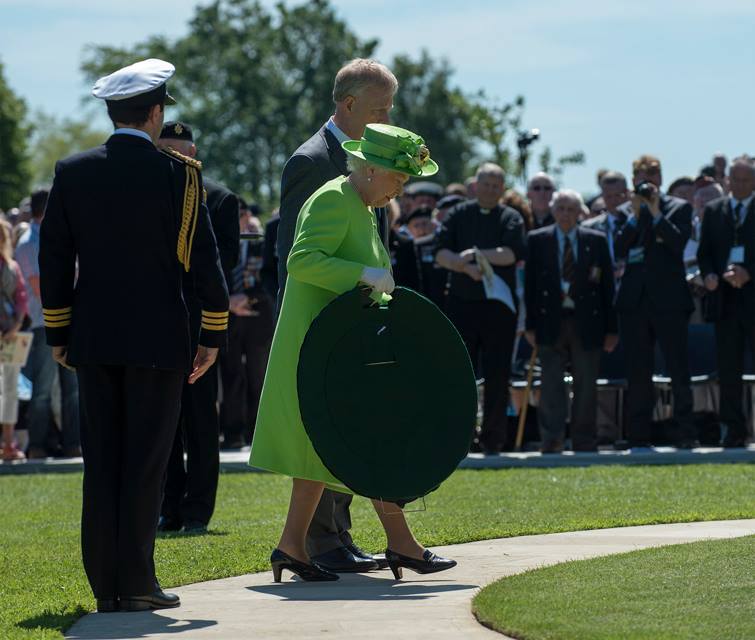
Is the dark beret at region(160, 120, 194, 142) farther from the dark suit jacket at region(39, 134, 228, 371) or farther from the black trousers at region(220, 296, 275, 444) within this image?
the black trousers at region(220, 296, 275, 444)

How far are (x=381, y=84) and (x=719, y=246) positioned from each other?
24.5 feet

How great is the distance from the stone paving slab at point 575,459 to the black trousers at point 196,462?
4118 mm

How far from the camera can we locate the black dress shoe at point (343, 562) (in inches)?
330

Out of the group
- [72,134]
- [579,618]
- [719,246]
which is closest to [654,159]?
[719,246]

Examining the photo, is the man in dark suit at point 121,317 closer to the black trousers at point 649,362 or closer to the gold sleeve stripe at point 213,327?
the gold sleeve stripe at point 213,327

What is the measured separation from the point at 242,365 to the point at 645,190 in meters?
4.27

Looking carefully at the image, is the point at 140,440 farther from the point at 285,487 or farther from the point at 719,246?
the point at 719,246

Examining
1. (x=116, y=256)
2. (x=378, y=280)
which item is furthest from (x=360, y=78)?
(x=116, y=256)

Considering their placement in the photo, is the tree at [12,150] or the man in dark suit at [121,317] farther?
the tree at [12,150]

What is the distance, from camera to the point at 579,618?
6.39 meters

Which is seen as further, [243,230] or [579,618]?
[243,230]

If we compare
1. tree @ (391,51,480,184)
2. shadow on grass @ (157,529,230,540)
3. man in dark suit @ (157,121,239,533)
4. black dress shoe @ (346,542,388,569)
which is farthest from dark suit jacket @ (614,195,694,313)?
tree @ (391,51,480,184)

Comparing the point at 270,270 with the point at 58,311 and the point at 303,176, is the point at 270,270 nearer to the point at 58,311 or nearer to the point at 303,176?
the point at 303,176

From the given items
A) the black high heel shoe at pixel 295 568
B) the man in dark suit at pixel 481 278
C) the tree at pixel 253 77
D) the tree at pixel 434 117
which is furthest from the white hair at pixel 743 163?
the tree at pixel 434 117
